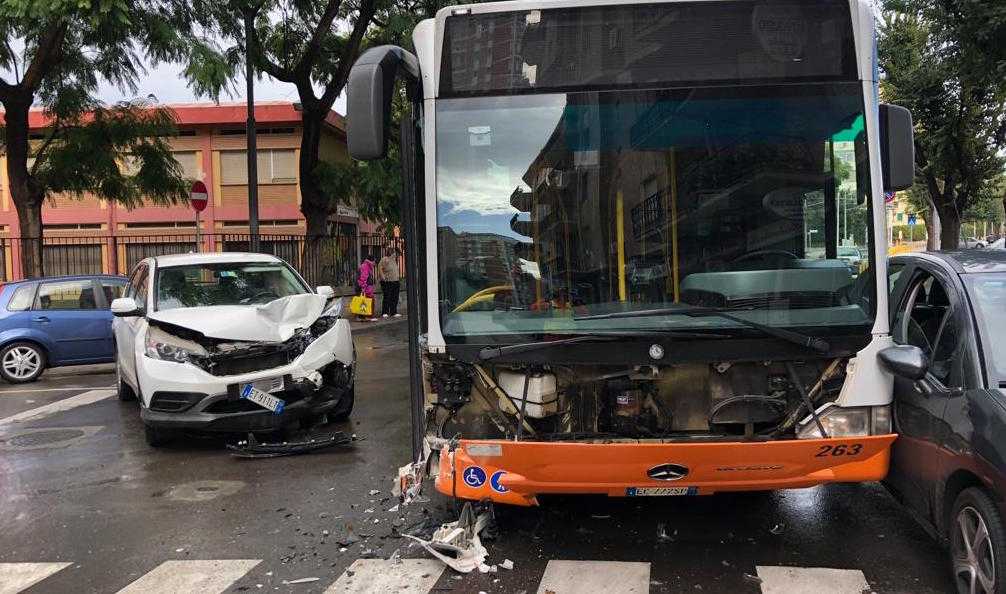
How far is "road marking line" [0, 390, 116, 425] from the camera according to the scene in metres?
9.30

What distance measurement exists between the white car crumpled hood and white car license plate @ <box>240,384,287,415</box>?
443 mm

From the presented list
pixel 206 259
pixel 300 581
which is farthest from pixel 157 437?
pixel 300 581

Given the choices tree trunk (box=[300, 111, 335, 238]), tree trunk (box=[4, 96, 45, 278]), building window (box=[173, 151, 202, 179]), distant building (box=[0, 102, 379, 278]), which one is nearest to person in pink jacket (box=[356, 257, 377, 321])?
tree trunk (box=[300, 111, 335, 238])

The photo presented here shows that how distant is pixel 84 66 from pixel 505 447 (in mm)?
15644

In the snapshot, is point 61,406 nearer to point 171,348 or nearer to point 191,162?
point 171,348

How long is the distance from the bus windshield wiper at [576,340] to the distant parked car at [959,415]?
1.04 meters

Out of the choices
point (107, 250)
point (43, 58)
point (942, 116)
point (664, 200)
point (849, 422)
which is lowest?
point (849, 422)

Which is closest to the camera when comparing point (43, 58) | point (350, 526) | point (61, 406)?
point (350, 526)

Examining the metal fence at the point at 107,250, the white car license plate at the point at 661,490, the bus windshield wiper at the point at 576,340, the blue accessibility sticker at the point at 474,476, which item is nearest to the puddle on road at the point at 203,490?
the blue accessibility sticker at the point at 474,476

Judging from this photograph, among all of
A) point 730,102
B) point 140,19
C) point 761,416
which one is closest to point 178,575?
point 761,416

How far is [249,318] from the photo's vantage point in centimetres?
719

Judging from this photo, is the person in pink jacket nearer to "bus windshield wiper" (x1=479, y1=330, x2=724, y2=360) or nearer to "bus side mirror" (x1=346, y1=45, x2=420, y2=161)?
"bus side mirror" (x1=346, y1=45, x2=420, y2=161)

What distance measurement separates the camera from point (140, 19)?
1295 centimetres

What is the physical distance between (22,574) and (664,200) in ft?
14.1
